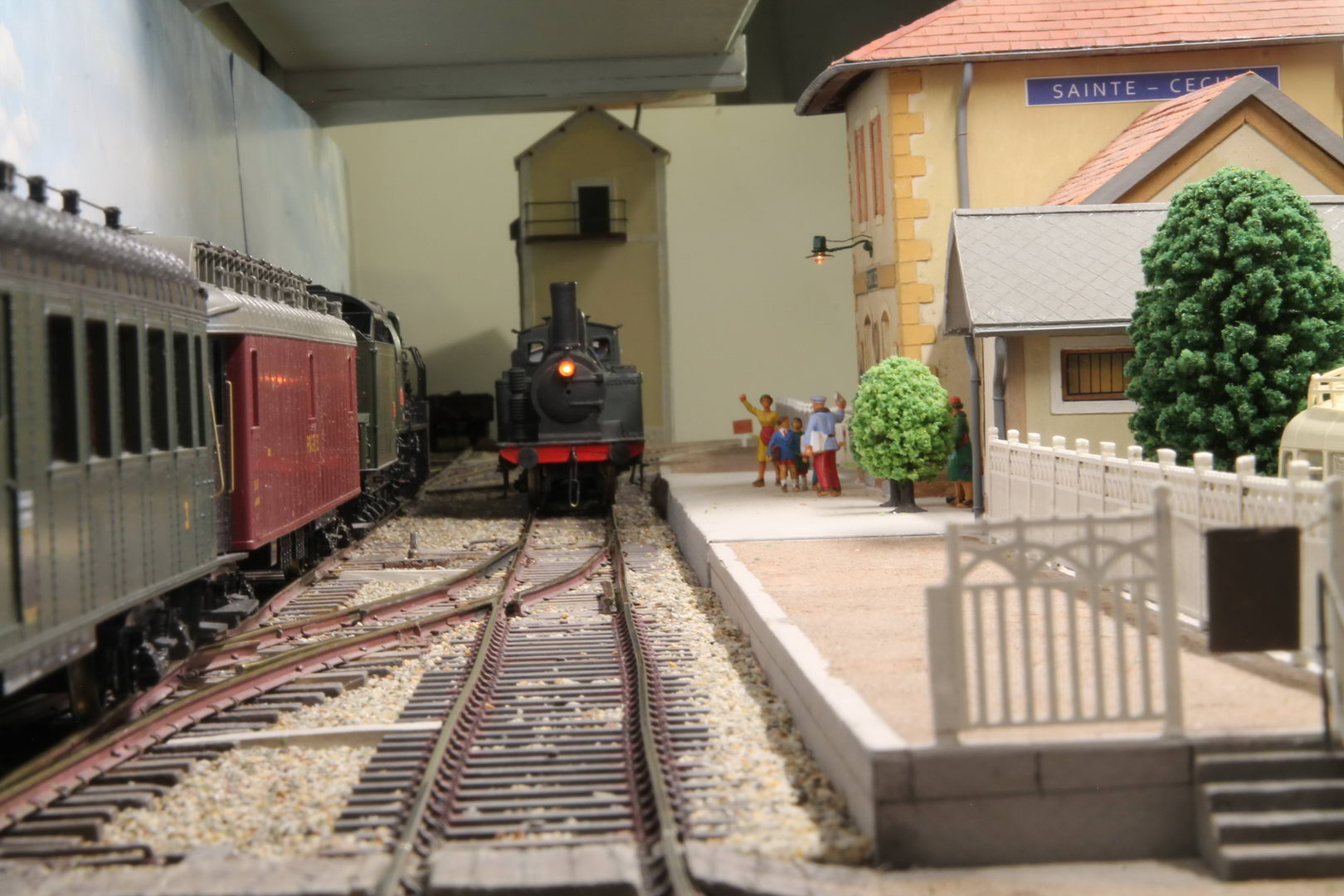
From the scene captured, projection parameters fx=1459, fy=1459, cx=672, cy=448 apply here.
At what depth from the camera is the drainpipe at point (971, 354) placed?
17812mm

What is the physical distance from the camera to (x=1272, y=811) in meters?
6.65

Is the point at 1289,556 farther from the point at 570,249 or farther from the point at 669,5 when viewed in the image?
the point at 570,249

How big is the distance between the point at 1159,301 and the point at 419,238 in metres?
27.1

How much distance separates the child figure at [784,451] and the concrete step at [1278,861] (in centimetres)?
1520

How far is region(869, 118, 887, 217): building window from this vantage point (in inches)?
837

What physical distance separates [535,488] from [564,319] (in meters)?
2.68

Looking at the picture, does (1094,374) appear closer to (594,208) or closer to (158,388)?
(158,388)

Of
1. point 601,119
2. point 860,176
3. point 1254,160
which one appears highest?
point 601,119

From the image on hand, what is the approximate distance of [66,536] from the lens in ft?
24.5

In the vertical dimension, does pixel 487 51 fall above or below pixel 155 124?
above

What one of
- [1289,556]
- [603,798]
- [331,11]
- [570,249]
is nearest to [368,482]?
[331,11]

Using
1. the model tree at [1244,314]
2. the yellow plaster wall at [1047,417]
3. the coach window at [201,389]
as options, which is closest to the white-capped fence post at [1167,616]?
the coach window at [201,389]

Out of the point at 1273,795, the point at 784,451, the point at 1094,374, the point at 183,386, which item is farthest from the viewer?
the point at 784,451

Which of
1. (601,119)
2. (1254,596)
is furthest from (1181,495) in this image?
(601,119)
